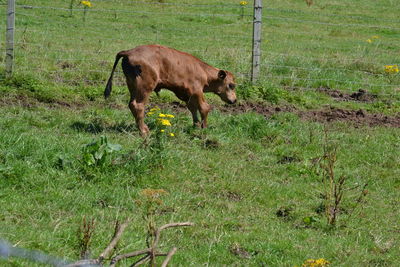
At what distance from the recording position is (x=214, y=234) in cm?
663

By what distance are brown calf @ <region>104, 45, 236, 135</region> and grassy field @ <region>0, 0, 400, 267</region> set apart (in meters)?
0.36

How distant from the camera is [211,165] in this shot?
8.85 meters

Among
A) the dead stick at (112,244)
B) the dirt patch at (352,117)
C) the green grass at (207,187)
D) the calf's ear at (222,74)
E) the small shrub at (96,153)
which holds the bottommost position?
the dirt patch at (352,117)

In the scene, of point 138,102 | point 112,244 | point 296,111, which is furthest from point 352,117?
point 112,244

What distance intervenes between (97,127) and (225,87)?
8.14ft

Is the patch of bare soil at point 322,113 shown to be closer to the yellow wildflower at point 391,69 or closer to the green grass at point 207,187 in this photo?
the green grass at point 207,187

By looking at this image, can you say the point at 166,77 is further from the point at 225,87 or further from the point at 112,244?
the point at 112,244

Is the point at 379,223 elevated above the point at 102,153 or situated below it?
below

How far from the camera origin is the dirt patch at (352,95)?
13.8 meters

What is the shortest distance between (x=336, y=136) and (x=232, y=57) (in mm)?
4496

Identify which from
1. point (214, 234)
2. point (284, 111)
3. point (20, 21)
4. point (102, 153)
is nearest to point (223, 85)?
point (284, 111)

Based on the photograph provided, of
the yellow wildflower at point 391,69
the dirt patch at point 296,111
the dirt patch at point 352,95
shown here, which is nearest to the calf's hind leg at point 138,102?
the dirt patch at point 296,111

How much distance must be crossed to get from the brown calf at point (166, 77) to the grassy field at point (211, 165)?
0.36 m

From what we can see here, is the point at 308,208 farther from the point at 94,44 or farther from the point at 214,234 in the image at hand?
the point at 94,44
